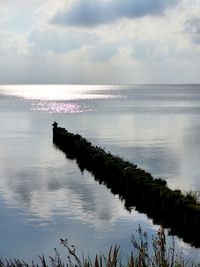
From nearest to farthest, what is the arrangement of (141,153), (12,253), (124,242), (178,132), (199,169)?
(12,253) < (124,242) < (199,169) < (141,153) < (178,132)

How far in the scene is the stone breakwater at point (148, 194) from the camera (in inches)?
1132

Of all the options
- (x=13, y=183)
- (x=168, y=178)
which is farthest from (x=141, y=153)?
(x=13, y=183)

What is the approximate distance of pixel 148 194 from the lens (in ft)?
116

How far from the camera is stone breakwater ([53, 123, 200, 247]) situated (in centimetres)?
2875

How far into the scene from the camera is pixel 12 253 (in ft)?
86.8

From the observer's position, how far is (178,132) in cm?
9319

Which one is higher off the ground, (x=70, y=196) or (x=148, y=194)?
(x=148, y=194)

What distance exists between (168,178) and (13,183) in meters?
13.2

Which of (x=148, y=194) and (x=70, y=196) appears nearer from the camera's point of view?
(x=148, y=194)

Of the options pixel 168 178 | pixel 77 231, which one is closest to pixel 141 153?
pixel 168 178

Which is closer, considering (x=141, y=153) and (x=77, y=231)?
(x=77, y=231)

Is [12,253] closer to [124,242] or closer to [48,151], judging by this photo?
[124,242]

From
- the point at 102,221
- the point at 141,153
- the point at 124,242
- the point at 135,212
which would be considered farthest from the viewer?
the point at 141,153

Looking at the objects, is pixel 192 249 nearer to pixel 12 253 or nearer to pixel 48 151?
pixel 12 253
